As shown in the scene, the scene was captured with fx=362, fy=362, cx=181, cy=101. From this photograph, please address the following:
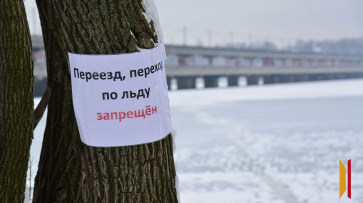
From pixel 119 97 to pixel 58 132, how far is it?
1040 millimetres

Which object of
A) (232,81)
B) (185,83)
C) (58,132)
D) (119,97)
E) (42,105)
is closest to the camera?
(119,97)

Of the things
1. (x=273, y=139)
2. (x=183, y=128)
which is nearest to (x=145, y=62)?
(x=273, y=139)

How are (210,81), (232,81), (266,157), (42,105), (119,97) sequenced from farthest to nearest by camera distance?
(232,81), (210,81), (266,157), (42,105), (119,97)

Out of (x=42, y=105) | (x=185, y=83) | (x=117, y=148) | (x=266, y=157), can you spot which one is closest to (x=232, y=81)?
(x=185, y=83)

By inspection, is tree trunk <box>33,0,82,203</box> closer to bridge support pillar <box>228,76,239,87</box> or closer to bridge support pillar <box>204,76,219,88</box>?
bridge support pillar <box>204,76,219,88</box>

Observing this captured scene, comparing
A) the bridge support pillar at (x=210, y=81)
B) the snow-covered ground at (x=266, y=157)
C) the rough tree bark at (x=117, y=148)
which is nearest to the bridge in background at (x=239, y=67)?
the bridge support pillar at (x=210, y=81)

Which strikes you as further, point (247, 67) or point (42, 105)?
point (247, 67)

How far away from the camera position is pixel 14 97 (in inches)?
98.0

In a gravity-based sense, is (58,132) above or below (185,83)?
above

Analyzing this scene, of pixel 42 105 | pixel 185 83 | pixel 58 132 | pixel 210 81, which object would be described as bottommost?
pixel 210 81

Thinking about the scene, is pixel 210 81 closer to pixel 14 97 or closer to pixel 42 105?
pixel 42 105

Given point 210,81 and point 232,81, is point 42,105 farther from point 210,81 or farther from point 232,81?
point 232,81

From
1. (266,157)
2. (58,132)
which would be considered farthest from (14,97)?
(266,157)

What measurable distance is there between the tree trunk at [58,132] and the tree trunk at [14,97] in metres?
0.16
